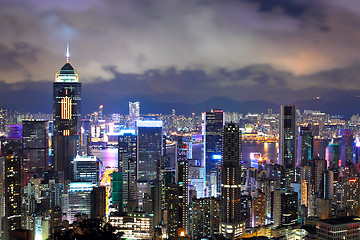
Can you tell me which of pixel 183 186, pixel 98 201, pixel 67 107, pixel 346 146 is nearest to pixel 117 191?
pixel 98 201

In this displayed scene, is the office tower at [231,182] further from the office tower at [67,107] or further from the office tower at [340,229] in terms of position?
the office tower at [67,107]

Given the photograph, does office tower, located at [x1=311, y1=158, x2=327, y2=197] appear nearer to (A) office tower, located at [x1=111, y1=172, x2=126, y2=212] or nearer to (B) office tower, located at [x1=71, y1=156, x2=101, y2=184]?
(A) office tower, located at [x1=111, y1=172, x2=126, y2=212]

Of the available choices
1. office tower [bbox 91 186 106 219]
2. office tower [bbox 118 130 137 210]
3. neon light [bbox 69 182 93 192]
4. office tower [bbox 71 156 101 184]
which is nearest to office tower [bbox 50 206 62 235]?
office tower [bbox 91 186 106 219]

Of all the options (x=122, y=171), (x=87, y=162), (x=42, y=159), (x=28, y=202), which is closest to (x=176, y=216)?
(x=28, y=202)

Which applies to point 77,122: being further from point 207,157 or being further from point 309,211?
point 309,211

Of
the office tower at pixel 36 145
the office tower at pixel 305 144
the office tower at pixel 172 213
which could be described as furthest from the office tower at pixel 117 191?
the office tower at pixel 305 144

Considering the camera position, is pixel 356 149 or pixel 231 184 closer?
pixel 231 184

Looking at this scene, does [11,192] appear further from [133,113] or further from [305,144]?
[305,144]
